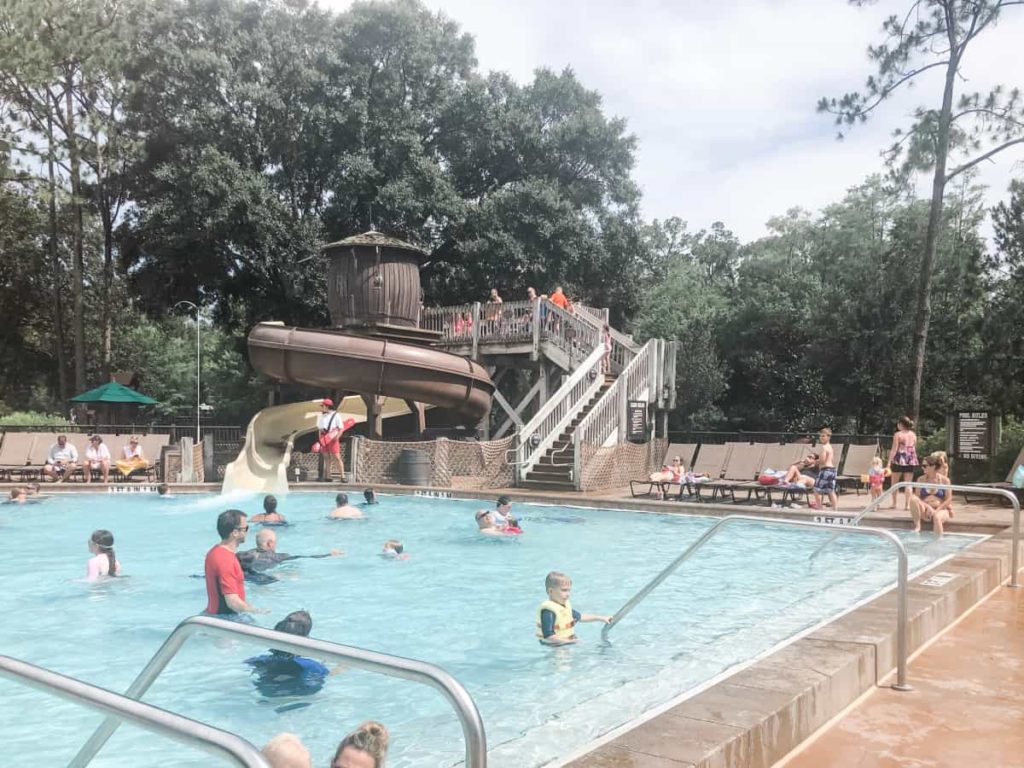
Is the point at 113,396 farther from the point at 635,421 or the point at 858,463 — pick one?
the point at 858,463

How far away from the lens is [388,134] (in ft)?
98.0

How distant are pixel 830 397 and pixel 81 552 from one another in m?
23.9

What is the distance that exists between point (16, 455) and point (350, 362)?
817 centimetres

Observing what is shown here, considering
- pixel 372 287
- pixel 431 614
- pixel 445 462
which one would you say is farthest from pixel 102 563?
pixel 372 287

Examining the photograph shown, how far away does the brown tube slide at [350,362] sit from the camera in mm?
20188

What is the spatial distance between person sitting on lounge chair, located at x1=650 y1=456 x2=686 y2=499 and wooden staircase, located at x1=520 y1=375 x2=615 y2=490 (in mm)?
1827

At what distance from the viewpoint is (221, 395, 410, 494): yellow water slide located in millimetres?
18953

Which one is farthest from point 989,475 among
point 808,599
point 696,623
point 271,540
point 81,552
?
point 81,552

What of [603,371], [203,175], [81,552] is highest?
[203,175]

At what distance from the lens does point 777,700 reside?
391 cm

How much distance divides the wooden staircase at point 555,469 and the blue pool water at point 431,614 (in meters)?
1.97

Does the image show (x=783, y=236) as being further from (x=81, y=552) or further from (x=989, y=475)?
(x=81, y=552)

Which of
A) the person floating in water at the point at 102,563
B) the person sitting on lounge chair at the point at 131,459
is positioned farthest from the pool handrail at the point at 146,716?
the person sitting on lounge chair at the point at 131,459

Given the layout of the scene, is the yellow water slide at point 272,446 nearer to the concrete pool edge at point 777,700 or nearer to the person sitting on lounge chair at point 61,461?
the person sitting on lounge chair at point 61,461
